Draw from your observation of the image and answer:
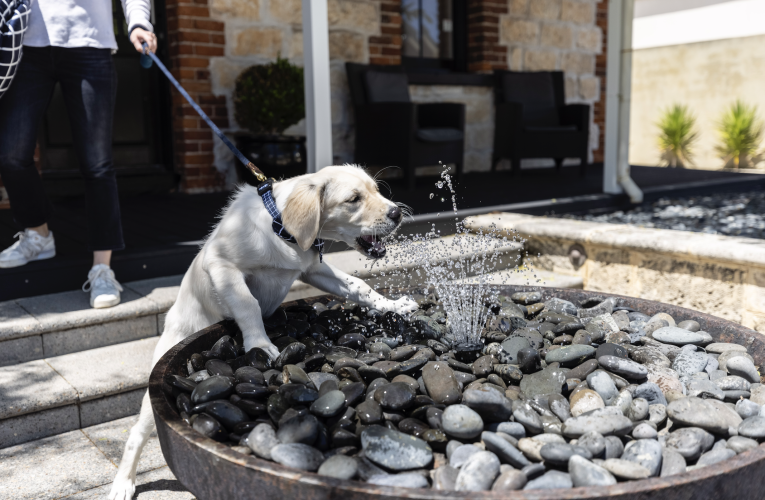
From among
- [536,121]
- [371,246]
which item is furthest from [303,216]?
[536,121]

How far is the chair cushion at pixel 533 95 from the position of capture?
25.2 feet

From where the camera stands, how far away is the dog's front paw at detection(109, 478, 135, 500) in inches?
74.7

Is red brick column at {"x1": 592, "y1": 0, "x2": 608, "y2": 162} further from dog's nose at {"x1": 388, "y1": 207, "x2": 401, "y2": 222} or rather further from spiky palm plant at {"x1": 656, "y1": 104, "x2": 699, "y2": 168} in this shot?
dog's nose at {"x1": 388, "y1": 207, "x2": 401, "y2": 222}

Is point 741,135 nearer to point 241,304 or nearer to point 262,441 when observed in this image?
point 241,304

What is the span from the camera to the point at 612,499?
3.22 feet

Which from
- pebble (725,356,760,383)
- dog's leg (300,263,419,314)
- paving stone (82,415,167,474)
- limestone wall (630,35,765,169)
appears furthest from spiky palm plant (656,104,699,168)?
paving stone (82,415,167,474)

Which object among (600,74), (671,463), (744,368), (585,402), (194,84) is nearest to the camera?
(671,463)

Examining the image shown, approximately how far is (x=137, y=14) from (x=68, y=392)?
1.56 meters

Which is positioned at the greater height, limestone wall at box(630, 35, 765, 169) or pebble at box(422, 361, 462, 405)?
limestone wall at box(630, 35, 765, 169)

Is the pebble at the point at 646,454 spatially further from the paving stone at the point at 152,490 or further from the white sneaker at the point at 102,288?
the white sneaker at the point at 102,288

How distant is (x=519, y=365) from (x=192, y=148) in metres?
4.81

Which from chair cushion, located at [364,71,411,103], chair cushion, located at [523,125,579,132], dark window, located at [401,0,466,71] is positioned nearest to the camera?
chair cushion, located at [364,71,411,103]

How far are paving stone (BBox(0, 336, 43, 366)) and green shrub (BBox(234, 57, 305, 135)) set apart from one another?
3324 mm

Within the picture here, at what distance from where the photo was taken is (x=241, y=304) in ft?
→ 6.00
